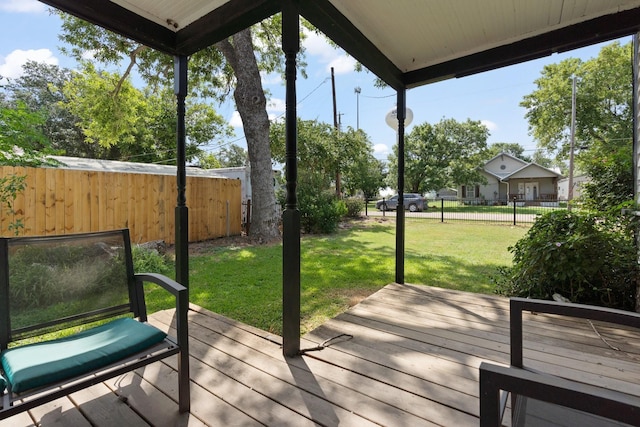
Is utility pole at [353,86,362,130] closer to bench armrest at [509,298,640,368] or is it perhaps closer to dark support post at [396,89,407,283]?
dark support post at [396,89,407,283]

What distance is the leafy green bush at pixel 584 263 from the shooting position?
2.84 metres

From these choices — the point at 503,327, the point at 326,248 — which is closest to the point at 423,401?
the point at 503,327

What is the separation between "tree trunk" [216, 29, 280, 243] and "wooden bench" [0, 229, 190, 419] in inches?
224

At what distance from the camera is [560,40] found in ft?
9.04

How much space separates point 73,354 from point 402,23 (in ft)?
10.5

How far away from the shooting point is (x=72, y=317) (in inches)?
67.4

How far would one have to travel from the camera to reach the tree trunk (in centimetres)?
716

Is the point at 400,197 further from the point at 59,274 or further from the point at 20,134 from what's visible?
the point at 20,134

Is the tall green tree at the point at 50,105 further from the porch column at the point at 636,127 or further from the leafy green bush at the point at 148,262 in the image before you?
the porch column at the point at 636,127

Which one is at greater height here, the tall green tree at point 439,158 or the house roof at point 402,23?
the tall green tree at point 439,158

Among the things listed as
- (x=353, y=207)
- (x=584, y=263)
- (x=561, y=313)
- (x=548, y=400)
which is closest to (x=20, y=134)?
(x=548, y=400)

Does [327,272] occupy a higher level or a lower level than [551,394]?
lower

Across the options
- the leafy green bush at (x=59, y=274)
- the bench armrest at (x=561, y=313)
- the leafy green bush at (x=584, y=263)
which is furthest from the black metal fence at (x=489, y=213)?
the leafy green bush at (x=59, y=274)

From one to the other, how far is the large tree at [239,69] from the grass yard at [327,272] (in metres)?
1.27
